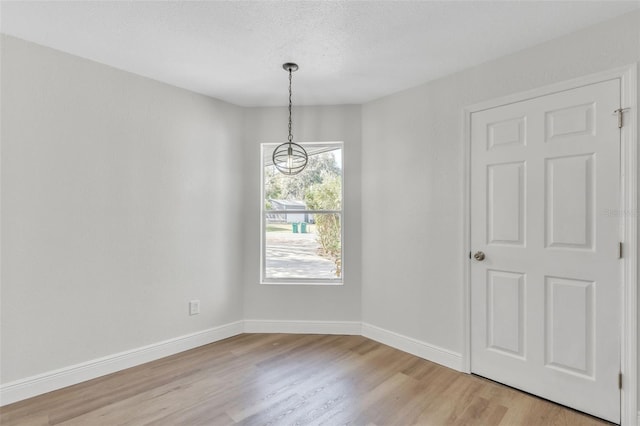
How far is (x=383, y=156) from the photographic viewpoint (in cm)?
329

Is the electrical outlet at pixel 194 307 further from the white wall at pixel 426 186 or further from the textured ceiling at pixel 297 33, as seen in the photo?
the textured ceiling at pixel 297 33

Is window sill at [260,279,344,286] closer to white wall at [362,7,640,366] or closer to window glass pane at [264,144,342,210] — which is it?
white wall at [362,7,640,366]

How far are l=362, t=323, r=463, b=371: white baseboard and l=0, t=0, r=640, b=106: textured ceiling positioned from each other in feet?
7.81

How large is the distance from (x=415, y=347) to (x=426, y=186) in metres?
1.48

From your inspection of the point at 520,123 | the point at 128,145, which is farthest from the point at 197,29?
the point at 520,123

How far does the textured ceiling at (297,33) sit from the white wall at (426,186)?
0.51 feet

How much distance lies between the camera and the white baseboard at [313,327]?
11.4 feet

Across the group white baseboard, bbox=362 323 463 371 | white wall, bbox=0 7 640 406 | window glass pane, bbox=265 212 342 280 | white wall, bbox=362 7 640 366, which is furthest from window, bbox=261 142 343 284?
white baseboard, bbox=362 323 463 371

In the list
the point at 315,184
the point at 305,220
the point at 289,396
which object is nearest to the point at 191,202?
the point at 305,220

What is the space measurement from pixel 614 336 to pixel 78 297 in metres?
3.67

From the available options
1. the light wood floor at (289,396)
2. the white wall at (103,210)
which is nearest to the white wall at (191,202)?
the white wall at (103,210)

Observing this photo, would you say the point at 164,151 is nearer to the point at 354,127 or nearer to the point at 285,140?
the point at 285,140

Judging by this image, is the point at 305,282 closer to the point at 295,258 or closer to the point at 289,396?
the point at 295,258

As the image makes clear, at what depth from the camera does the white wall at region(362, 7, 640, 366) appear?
2.36 metres
